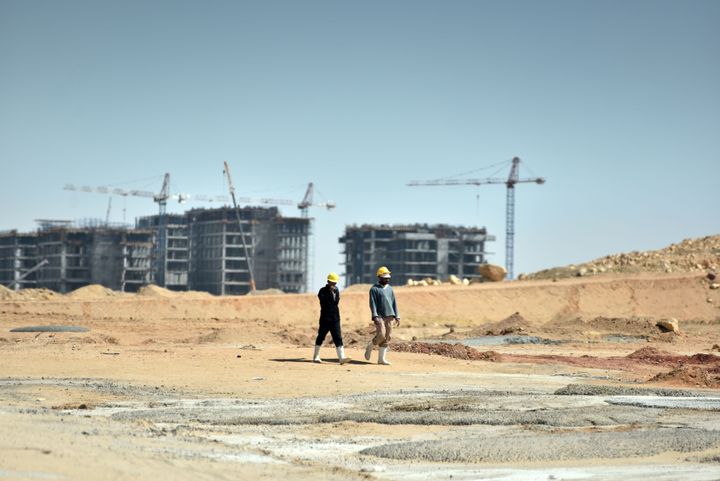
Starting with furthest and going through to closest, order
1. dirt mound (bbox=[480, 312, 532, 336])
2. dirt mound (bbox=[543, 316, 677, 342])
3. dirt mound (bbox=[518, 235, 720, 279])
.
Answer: dirt mound (bbox=[518, 235, 720, 279]) < dirt mound (bbox=[543, 316, 677, 342]) < dirt mound (bbox=[480, 312, 532, 336])

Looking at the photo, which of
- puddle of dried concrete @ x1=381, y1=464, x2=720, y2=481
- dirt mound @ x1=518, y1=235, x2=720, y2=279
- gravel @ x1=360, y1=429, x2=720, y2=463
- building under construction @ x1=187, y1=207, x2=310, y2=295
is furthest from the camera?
building under construction @ x1=187, y1=207, x2=310, y2=295

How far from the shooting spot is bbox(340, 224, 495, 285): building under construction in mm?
183625

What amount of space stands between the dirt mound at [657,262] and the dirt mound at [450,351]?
3153 cm

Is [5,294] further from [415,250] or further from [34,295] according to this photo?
[415,250]

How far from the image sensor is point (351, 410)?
14.8 meters

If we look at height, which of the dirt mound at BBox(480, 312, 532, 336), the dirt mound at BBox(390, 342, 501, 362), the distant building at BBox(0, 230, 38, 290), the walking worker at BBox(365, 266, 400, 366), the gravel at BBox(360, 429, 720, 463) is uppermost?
the distant building at BBox(0, 230, 38, 290)

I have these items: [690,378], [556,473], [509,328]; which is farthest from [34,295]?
[556,473]

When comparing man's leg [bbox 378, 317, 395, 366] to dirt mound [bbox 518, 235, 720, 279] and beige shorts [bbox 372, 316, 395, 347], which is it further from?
dirt mound [bbox 518, 235, 720, 279]

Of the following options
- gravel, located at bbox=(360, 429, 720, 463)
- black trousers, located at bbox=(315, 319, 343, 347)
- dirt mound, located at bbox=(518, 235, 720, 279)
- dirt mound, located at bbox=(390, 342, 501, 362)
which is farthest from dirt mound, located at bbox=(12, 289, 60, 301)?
gravel, located at bbox=(360, 429, 720, 463)

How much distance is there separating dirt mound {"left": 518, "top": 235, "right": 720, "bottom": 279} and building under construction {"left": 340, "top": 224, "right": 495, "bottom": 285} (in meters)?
117

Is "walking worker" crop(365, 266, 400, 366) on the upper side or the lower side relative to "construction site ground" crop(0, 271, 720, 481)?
upper

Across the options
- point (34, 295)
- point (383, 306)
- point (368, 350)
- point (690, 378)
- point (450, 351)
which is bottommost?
point (690, 378)

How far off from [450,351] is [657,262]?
34602 mm

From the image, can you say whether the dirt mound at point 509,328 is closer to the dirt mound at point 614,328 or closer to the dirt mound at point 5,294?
the dirt mound at point 614,328
